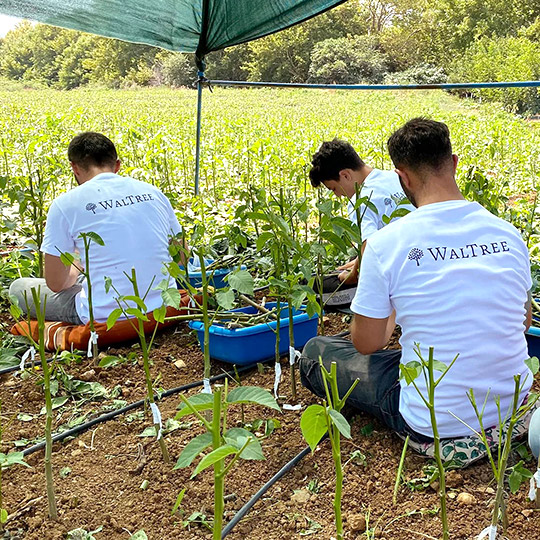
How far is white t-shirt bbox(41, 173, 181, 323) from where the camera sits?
2373 millimetres

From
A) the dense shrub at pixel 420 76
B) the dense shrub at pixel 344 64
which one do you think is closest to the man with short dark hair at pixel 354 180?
the dense shrub at pixel 420 76

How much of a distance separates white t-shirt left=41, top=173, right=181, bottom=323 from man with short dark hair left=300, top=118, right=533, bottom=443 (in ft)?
3.42

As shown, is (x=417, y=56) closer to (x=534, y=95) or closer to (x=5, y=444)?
(x=534, y=95)

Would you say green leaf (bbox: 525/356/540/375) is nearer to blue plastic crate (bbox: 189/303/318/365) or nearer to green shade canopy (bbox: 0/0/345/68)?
blue plastic crate (bbox: 189/303/318/365)

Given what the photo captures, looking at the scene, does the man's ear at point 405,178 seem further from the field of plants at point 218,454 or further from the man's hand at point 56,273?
the man's hand at point 56,273

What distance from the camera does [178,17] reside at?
3.20 meters

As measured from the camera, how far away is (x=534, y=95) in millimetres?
19453

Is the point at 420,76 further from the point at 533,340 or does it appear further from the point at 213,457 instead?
the point at 213,457

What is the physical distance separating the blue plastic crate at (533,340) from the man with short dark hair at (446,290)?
1.47 ft

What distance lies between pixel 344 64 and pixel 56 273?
29.2 metres

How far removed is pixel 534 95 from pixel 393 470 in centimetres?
2015

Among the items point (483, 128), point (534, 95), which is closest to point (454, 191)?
point (483, 128)

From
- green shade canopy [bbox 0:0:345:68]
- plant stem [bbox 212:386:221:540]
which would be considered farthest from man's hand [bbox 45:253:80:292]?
plant stem [bbox 212:386:221:540]

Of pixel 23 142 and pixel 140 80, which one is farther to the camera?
pixel 140 80
